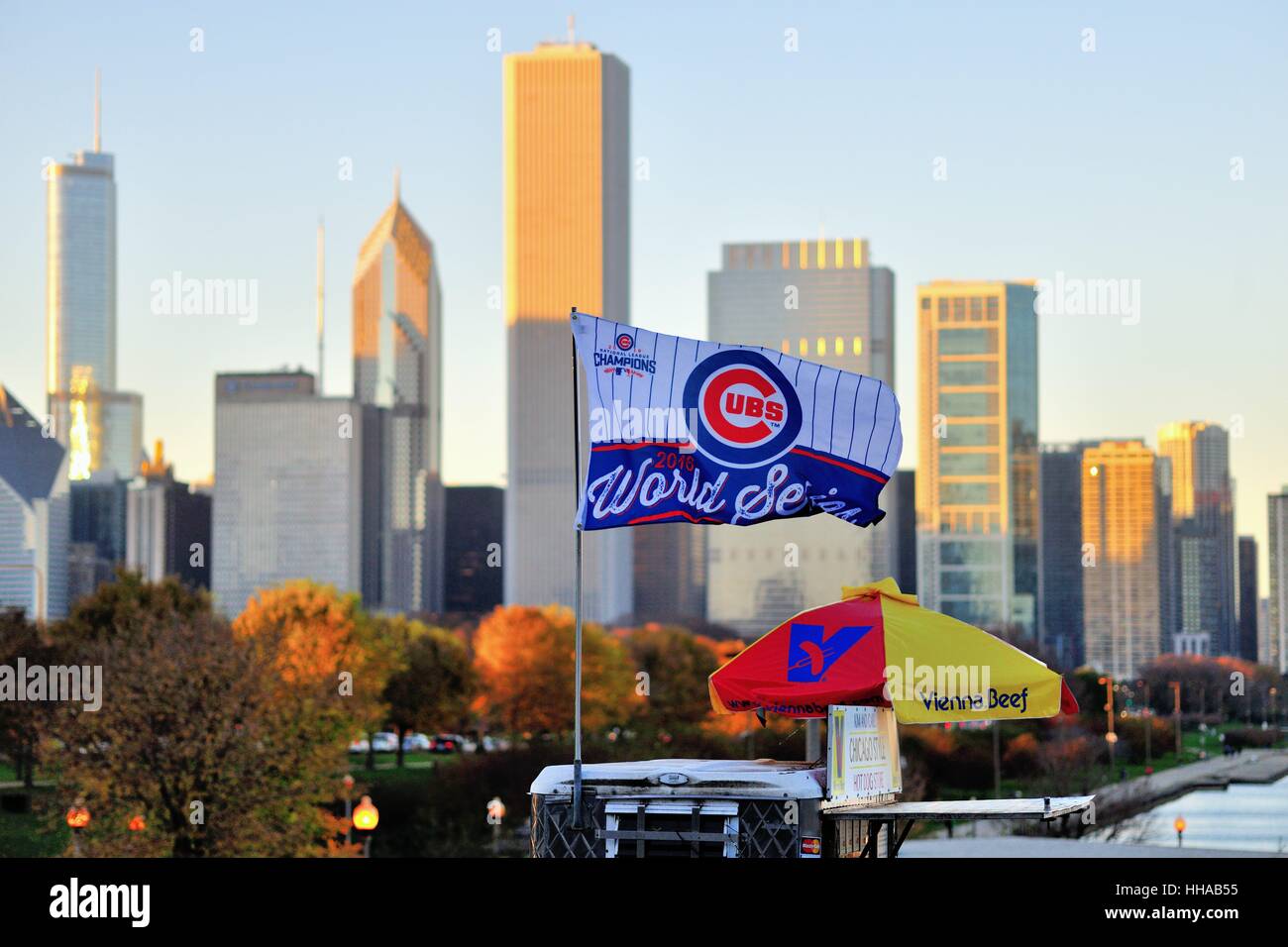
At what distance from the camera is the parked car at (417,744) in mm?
164262

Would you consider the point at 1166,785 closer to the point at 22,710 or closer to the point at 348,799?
the point at 348,799

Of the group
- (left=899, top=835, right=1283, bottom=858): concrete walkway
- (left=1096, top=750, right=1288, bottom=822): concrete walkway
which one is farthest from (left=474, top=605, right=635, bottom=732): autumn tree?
(left=899, top=835, right=1283, bottom=858): concrete walkway

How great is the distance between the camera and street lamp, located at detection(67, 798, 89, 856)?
53.8 meters

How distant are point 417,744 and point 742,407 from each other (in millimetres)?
152675

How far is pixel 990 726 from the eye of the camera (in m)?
137

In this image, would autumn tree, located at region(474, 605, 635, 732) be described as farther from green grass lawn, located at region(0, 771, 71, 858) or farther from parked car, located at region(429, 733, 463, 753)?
green grass lawn, located at region(0, 771, 71, 858)

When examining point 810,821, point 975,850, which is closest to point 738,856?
point 810,821

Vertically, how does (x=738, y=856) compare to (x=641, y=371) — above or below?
below

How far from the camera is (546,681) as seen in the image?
14800 centimetres

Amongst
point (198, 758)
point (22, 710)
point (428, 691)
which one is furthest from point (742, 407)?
point (428, 691)
